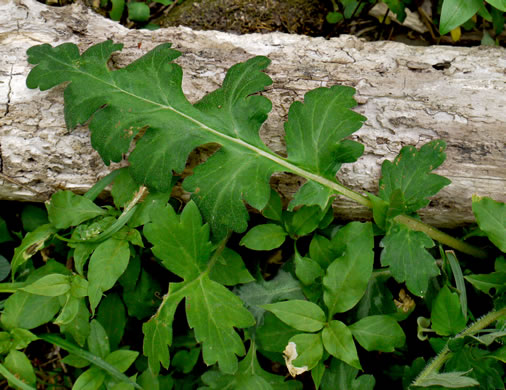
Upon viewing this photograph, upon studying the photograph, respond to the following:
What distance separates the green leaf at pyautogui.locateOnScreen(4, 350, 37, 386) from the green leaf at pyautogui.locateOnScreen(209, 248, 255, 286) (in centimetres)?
101

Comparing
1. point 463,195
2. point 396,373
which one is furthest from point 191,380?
point 463,195

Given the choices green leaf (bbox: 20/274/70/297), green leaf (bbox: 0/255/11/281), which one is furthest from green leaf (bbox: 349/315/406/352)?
green leaf (bbox: 0/255/11/281)

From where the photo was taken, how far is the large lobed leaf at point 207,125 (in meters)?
2.08

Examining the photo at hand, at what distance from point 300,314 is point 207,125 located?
0.96 metres

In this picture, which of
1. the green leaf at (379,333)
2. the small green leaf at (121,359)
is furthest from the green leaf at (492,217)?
the small green leaf at (121,359)

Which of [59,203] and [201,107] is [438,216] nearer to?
[201,107]

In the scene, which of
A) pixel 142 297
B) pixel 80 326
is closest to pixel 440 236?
pixel 142 297

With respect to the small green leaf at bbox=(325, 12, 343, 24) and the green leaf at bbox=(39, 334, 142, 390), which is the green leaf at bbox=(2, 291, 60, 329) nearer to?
the green leaf at bbox=(39, 334, 142, 390)

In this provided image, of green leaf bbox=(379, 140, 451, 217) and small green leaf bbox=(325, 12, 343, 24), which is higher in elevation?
small green leaf bbox=(325, 12, 343, 24)

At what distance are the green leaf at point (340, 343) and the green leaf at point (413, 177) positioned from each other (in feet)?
1.85

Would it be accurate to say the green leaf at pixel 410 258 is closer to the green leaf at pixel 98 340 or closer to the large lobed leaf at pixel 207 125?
the large lobed leaf at pixel 207 125

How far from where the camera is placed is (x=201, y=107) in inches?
87.6

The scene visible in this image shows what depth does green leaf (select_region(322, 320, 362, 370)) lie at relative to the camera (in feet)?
6.62

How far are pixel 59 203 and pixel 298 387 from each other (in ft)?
4.90
